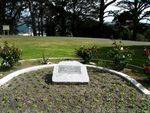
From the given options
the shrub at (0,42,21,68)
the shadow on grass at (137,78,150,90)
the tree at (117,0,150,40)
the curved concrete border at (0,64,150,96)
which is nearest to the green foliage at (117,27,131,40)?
the tree at (117,0,150,40)

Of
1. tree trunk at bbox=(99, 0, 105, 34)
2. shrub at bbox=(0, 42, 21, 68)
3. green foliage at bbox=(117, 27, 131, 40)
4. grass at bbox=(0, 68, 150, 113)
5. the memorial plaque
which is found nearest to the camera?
grass at bbox=(0, 68, 150, 113)

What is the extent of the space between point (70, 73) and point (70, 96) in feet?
4.76

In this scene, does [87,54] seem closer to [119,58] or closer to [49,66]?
[119,58]

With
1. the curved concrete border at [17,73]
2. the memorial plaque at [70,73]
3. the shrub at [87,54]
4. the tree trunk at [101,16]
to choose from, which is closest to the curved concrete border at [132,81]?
the shrub at [87,54]

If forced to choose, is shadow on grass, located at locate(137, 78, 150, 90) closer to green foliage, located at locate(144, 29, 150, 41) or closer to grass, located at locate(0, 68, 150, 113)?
grass, located at locate(0, 68, 150, 113)

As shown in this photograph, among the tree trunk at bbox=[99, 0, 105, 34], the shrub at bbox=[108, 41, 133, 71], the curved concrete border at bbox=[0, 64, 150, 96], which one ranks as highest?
→ the tree trunk at bbox=[99, 0, 105, 34]

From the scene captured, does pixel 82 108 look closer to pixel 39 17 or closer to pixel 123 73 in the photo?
pixel 123 73

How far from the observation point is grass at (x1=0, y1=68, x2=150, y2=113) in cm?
965

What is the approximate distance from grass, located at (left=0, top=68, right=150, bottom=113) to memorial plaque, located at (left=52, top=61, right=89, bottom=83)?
0.17m

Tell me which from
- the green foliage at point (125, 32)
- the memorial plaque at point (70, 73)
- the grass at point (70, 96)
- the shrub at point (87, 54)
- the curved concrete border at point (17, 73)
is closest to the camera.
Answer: the grass at point (70, 96)

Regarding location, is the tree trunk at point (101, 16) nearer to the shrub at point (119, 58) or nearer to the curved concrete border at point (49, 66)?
the shrub at point (119, 58)

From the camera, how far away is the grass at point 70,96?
9.65m

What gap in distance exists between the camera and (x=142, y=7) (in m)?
44.0

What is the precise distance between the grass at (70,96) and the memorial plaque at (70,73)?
17cm
